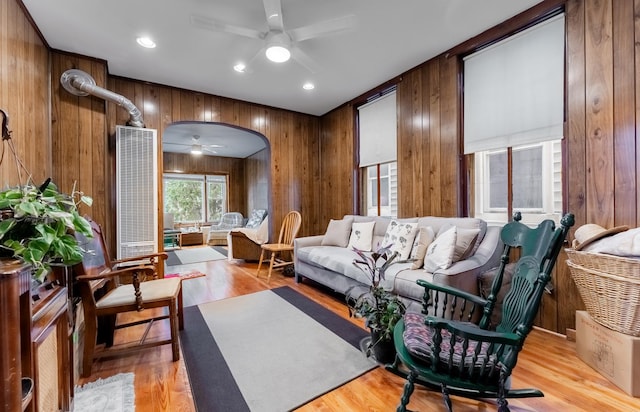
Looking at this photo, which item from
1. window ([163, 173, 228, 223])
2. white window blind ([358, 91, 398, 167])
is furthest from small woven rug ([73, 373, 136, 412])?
window ([163, 173, 228, 223])

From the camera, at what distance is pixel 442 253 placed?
87.3 inches

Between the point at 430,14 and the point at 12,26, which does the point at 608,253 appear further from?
the point at 12,26

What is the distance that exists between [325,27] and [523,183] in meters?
2.38

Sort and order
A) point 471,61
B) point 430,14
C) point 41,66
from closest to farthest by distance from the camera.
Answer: point 430,14
point 41,66
point 471,61

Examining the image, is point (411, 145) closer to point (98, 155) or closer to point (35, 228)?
point (35, 228)

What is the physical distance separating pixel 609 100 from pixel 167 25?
11.8 ft

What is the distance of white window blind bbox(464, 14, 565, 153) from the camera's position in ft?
7.39

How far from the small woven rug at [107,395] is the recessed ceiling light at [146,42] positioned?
2897 millimetres

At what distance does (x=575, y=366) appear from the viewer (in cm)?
180

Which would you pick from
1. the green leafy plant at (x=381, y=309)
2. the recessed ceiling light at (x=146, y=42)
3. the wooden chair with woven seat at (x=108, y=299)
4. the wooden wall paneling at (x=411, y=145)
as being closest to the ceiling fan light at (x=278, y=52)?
the recessed ceiling light at (x=146, y=42)

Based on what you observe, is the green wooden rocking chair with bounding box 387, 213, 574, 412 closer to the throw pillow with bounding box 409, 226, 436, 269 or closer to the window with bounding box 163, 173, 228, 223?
the throw pillow with bounding box 409, 226, 436, 269

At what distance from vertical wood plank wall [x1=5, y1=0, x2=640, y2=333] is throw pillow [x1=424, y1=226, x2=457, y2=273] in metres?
→ 0.82

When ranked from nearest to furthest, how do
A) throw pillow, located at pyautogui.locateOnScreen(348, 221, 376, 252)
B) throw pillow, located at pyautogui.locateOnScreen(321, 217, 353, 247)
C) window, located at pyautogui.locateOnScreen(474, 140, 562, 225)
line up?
window, located at pyautogui.locateOnScreen(474, 140, 562, 225), throw pillow, located at pyautogui.locateOnScreen(348, 221, 376, 252), throw pillow, located at pyautogui.locateOnScreen(321, 217, 353, 247)

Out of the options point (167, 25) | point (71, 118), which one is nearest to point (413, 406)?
point (167, 25)
